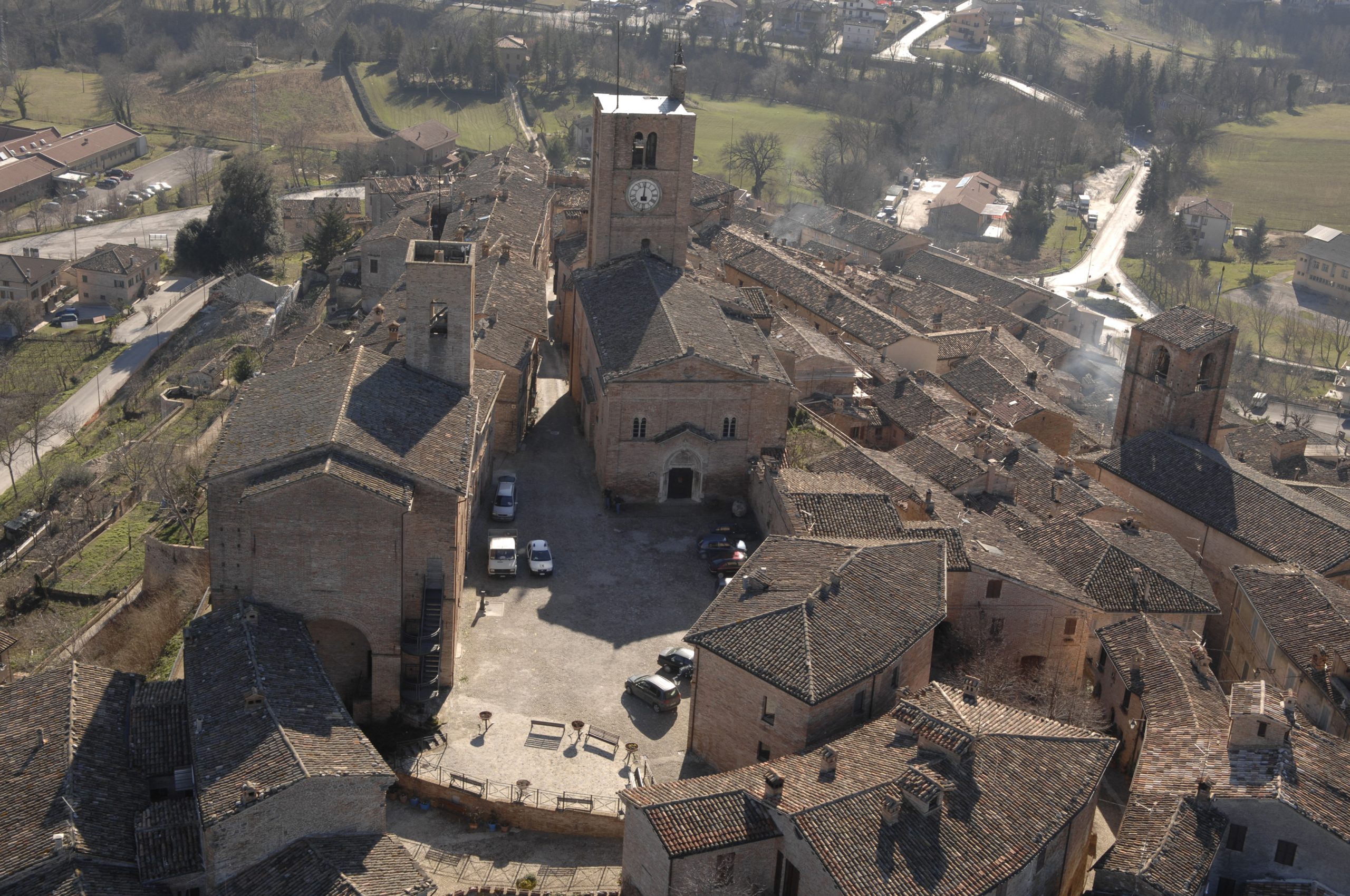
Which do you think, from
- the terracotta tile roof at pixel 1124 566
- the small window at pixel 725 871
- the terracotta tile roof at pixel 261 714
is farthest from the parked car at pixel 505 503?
the small window at pixel 725 871

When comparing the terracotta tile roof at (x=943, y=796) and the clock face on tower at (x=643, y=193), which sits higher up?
the clock face on tower at (x=643, y=193)

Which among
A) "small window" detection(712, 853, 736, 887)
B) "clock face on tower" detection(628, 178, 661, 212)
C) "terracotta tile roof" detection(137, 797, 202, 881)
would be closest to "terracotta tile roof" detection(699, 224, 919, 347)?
"clock face on tower" detection(628, 178, 661, 212)

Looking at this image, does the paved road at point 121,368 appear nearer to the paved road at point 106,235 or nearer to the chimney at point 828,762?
the paved road at point 106,235

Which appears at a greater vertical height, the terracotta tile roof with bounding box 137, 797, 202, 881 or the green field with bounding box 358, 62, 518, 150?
the terracotta tile roof with bounding box 137, 797, 202, 881

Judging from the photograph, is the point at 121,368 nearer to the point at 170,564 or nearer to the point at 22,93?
the point at 170,564

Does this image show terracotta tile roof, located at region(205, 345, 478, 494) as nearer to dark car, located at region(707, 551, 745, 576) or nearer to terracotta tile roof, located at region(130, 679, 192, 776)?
terracotta tile roof, located at region(130, 679, 192, 776)

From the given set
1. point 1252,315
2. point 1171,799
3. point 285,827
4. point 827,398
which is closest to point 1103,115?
point 1252,315

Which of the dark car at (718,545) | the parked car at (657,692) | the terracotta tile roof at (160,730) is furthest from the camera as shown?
the dark car at (718,545)
